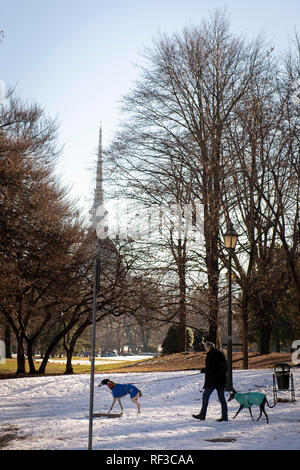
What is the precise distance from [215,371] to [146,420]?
1.76 meters

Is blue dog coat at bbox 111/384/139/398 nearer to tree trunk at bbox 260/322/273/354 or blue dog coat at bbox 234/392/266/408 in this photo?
blue dog coat at bbox 234/392/266/408

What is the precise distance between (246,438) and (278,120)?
13.9 m

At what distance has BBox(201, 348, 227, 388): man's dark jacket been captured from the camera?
11.7 metres

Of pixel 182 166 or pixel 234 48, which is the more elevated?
pixel 234 48

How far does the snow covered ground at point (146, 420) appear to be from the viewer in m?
8.84

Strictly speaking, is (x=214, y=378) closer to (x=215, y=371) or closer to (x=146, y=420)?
(x=215, y=371)

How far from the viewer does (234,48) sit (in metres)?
25.1

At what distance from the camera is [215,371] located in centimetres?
1174

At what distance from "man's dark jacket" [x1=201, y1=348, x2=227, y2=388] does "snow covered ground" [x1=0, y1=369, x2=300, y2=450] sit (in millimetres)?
761

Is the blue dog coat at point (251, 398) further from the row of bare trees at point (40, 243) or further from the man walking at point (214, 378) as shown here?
the row of bare trees at point (40, 243)

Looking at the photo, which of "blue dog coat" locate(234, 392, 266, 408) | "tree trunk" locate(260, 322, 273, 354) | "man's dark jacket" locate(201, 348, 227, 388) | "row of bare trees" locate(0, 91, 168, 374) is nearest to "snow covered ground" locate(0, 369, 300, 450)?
"blue dog coat" locate(234, 392, 266, 408)

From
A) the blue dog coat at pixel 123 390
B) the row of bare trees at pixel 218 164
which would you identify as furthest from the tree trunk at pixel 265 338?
the blue dog coat at pixel 123 390
